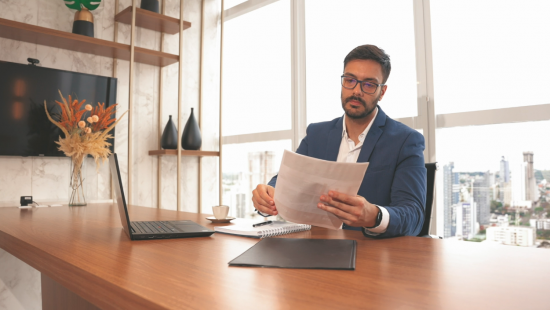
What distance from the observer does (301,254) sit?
0.89 metres

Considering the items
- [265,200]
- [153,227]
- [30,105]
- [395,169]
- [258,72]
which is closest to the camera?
[153,227]

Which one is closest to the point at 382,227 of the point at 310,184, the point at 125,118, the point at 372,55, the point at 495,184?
the point at 310,184

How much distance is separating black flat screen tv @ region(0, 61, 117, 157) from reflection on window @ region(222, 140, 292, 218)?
5.02 ft

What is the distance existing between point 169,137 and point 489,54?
8.09ft

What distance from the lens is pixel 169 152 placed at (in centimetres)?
333

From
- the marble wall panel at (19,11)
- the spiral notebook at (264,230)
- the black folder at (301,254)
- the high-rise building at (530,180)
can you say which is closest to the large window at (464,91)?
the high-rise building at (530,180)

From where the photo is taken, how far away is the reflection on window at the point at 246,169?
3596 millimetres

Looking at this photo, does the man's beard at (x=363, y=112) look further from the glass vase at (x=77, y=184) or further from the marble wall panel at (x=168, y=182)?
the marble wall panel at (x=168, y=182)

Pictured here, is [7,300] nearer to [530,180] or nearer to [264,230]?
[264,230]

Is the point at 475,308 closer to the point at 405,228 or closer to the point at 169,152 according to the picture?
the point at 405,228

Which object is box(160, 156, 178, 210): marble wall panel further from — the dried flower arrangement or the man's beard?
the man's beard

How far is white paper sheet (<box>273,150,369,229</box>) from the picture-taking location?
1.00 metres

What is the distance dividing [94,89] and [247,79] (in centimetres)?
145

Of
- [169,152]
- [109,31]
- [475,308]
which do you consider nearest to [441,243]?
[475,308]
